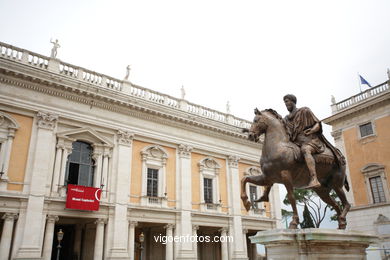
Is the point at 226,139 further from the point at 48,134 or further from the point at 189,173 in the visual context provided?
the point at 48,134

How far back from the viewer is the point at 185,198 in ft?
70.3

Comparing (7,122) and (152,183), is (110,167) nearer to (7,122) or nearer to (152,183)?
(152,183)

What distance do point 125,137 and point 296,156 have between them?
1563cm

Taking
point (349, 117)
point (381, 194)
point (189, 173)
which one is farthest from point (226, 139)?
point (381, 194)

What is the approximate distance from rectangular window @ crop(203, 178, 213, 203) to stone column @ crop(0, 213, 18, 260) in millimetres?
11891

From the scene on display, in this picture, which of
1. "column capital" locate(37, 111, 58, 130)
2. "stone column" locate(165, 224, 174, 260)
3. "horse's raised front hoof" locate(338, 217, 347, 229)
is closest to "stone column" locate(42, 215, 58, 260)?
"column capital" locate(37, 111, 58, 130)

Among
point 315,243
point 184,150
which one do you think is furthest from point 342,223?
point 184,150

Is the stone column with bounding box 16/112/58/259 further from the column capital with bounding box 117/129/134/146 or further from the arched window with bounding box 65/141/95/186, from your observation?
the column capital with bounding box 117/129/134/146

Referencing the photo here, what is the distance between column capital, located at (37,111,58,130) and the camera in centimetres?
1744

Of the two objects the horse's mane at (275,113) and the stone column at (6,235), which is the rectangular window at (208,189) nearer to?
the stone column at (6,235)

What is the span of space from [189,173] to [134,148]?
13.8 ft

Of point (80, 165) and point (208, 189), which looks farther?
point (208, 189)

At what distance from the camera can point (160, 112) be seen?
2159cm

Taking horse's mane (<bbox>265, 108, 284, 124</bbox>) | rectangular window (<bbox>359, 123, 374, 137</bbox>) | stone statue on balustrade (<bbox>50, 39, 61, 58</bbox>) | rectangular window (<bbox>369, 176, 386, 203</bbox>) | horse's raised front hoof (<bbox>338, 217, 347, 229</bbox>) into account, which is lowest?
horse's raised front hoof (<bbox>338, 217, 347, 229</bbox>)
